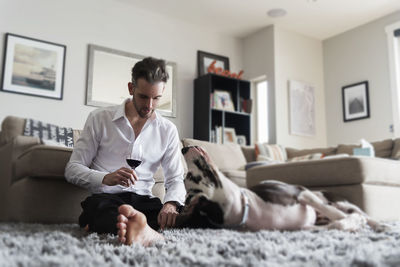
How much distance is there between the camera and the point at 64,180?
198cm

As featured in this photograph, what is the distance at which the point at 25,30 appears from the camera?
12.9ft

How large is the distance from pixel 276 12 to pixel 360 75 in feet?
4.69

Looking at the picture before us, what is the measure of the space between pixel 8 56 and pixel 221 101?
2.53 meters

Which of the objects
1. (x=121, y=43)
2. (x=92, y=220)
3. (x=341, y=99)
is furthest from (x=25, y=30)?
(x=341, y=99)

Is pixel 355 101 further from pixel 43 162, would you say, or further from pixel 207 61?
pixel 43 162

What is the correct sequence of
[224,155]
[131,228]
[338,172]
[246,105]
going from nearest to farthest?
1. [131,228]
2. [338,172]
3. [224,155]
4. [246,105]

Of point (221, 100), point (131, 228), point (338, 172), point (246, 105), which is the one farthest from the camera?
point (246, 105)

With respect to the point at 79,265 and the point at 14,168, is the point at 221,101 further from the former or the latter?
the point at 79,265

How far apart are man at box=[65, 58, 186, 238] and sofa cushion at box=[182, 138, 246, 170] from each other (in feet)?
6.31

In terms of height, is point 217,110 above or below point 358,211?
above

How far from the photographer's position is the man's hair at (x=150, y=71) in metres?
1.51

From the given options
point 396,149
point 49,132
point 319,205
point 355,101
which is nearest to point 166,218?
point 319,205

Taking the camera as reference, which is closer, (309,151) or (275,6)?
(309,151)

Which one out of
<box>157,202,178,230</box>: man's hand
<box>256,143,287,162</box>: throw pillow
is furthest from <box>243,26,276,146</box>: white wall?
<box>157,202,178,230</box>: man's hand
